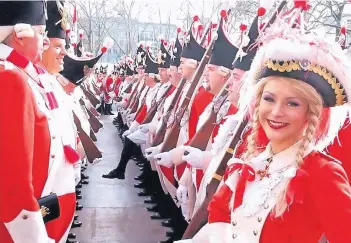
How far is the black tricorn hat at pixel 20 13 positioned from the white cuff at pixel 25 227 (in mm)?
990

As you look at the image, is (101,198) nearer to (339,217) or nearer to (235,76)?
(235,76)

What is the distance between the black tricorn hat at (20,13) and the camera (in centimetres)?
248

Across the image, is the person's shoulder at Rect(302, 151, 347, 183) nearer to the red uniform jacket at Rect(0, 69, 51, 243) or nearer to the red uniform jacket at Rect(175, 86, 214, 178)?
the red uniform jacket at Rect(0, 69, 51, 243)

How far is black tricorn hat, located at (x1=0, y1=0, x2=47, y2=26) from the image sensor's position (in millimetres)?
2479

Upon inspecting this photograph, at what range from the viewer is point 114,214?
6129 millimetres

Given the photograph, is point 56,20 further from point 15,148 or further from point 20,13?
point 15,148

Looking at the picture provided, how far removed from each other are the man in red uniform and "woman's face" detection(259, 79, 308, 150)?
3.40 ft

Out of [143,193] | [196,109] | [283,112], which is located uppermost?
[283,112]

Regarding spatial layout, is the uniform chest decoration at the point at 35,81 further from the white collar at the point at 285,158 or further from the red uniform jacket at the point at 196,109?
the red uniform jacket at the point at 196,109

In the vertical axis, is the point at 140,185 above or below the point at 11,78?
below

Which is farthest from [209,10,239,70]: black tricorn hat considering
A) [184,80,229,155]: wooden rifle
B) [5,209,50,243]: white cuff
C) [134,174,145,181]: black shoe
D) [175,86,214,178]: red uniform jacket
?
[134,174,145,181]: black shoe

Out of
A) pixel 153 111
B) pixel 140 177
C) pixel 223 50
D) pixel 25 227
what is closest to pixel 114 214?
pixel 153 111

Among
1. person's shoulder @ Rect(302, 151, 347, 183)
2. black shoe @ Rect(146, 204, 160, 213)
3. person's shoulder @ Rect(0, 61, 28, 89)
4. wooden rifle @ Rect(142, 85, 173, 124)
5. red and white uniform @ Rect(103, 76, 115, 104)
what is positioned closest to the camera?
person's shoulder @ Rect(302, 151, 347, 183)

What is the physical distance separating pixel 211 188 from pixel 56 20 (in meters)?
2.01
